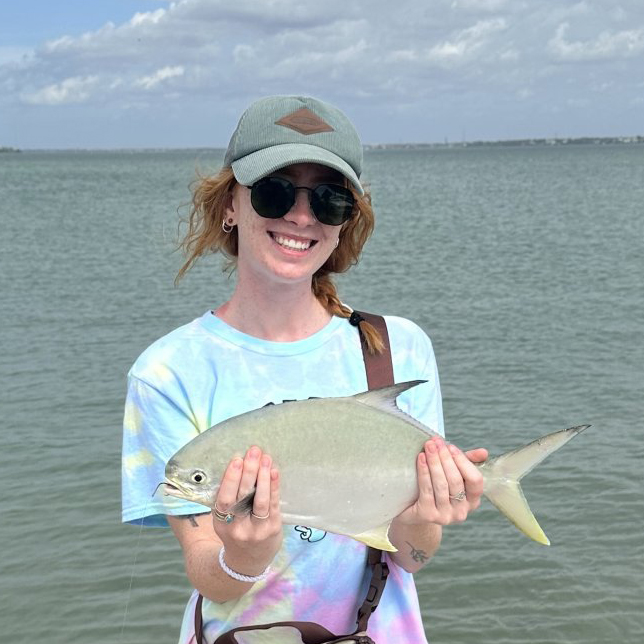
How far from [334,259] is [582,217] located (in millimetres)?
47282

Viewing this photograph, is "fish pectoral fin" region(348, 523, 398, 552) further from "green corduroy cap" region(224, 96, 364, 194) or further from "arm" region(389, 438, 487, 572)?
"green corduroy cap" region(224, 96, 364, 194)

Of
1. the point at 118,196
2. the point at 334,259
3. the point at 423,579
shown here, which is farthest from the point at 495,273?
the point at 118,196

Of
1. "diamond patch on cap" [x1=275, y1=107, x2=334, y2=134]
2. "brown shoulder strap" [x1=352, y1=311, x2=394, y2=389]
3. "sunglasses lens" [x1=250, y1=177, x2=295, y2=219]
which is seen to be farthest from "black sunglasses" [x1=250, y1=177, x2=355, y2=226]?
"brown shoulder strap" [x1=352, y1=311, x2=394, y2=389]

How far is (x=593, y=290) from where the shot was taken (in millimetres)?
24016

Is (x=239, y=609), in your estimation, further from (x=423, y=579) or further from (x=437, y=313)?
(x=437, y=313)

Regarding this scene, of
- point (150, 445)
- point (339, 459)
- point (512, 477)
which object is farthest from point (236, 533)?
point (512, 477)

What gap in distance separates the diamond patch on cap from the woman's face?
0.13 metres

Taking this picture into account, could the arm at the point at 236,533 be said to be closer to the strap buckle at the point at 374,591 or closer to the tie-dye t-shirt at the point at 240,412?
the tie-dye t-shirt at the point at 240,412

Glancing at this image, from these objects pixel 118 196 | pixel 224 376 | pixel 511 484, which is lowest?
pixel 118 196

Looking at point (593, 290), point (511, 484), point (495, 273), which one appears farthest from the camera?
point (495, 273)

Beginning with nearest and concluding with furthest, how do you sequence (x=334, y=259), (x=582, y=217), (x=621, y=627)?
(x=334, y=259)
(x=621, y=627)
(x=582, y=217)

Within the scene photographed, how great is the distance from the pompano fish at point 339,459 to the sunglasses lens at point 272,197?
73 centimetres

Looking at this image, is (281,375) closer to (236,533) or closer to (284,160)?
(236,533)

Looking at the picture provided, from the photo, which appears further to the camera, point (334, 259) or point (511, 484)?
point (334, 259)
